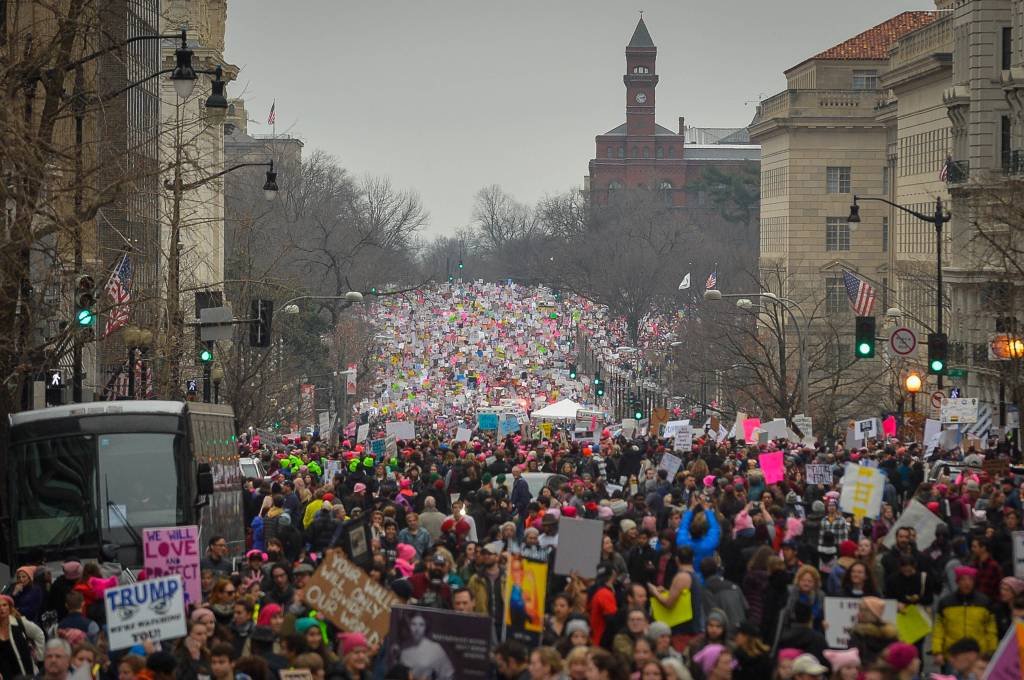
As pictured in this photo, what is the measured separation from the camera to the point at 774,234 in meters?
102

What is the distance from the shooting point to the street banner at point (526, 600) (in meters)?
15.6

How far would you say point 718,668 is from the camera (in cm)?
1226

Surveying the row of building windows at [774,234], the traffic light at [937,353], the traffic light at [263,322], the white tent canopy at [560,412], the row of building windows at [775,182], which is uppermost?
the row of building windows at [775,182]

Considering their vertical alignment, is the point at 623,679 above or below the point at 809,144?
below

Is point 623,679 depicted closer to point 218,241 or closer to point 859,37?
point 218,241

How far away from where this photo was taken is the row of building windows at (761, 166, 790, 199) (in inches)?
3958

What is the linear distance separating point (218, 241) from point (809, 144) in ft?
106

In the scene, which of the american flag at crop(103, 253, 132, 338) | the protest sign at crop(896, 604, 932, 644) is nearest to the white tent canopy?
the american flag at crop(103, 253, 132, 338)

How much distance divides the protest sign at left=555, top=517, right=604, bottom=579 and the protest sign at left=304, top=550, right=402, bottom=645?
8.16 ft

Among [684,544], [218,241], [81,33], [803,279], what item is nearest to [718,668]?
[684,544]

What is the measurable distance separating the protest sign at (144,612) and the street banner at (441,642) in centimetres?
200

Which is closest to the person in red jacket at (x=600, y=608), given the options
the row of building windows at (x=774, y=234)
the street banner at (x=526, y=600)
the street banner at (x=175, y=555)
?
the street banner at (x=526, y=600)

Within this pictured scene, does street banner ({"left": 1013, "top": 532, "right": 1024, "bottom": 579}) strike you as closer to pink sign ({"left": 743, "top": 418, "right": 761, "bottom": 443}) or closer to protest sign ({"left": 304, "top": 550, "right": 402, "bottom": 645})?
protest sign ({"left": 304, "top": 550, "right": 402, "bottom": 645})

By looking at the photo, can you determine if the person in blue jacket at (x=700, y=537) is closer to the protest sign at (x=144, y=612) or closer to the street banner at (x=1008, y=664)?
the protest sign at (x=144, y=612)
